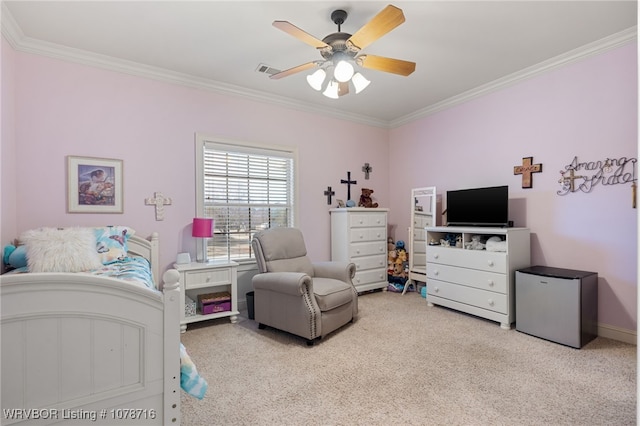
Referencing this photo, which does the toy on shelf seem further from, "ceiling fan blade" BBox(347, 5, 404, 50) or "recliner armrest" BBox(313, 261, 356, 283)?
"ceiling fan blade" BBox(347, 5, 404, 50)

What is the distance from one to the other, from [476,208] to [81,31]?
4201 mm

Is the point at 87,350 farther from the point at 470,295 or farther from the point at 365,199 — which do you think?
the point at 365,199

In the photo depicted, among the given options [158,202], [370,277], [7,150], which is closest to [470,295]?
[370,277]

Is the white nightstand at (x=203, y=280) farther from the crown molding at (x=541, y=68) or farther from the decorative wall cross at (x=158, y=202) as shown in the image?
the crown molding at (x=541, y=68)

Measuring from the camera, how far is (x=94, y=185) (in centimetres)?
308

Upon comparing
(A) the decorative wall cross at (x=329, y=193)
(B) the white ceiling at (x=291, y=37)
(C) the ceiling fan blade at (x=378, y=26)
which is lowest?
(A) the decorative wall cross at (x=329, y=193)

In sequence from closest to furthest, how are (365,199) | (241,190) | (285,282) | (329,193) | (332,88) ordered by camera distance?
(332,88), (285,282), (241,190), (329,193), (365,199)

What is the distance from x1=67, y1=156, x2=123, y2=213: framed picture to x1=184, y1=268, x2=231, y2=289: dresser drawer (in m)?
0.97

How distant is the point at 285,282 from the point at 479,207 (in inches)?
93.7

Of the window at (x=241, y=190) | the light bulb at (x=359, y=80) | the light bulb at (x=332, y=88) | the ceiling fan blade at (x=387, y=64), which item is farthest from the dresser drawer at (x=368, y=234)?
the ceiling fan blade at (x=387, y=64)

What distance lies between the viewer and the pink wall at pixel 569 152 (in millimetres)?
2834

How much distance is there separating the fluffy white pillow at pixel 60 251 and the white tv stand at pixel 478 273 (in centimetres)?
343

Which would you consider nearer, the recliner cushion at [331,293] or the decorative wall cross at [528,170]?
the recliner cushion at [331,293]

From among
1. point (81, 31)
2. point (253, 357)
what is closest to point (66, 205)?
point (81, 31)
